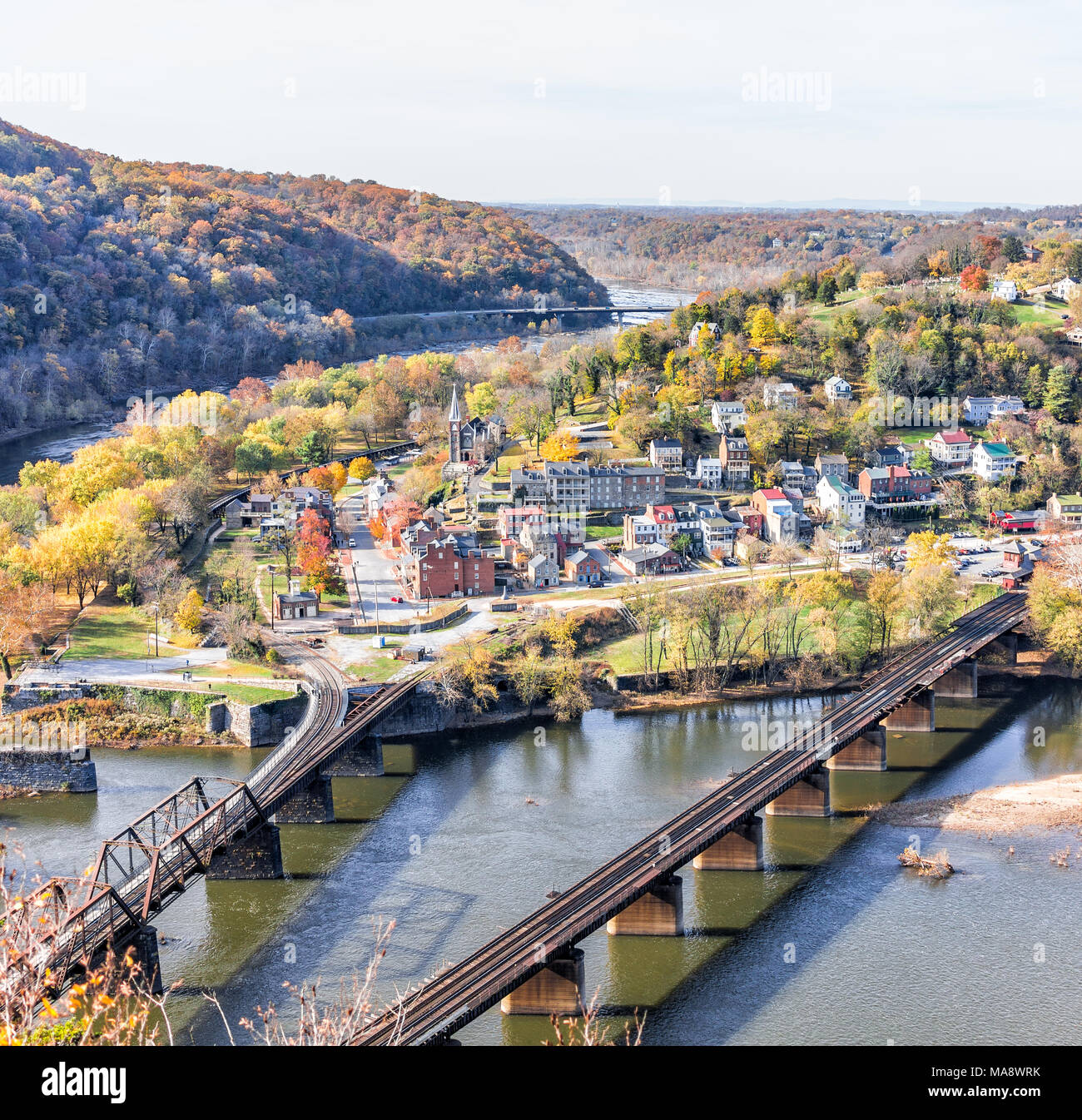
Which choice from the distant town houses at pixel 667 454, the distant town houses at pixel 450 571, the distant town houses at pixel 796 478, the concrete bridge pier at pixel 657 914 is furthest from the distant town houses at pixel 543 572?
the concrete bridge pier at pixel 657 914

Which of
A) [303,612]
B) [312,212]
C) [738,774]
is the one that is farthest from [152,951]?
[312,212]

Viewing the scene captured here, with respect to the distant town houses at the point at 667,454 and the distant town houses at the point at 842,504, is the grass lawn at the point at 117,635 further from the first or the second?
the distant town houses at the point at 842,504

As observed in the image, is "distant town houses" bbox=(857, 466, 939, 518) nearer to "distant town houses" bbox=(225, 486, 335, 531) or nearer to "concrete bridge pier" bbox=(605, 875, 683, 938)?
"distant town houses" bbox=(225, 486, 335, 531)

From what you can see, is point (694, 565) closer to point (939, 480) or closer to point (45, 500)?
point (939, 480)

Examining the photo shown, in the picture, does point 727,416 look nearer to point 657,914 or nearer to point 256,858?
point 256,858

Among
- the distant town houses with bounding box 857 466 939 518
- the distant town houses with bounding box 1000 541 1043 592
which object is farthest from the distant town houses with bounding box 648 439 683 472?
the distant town houses with bounding box 1000 541 1043 592

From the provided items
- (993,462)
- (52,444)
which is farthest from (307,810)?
(52,444)
